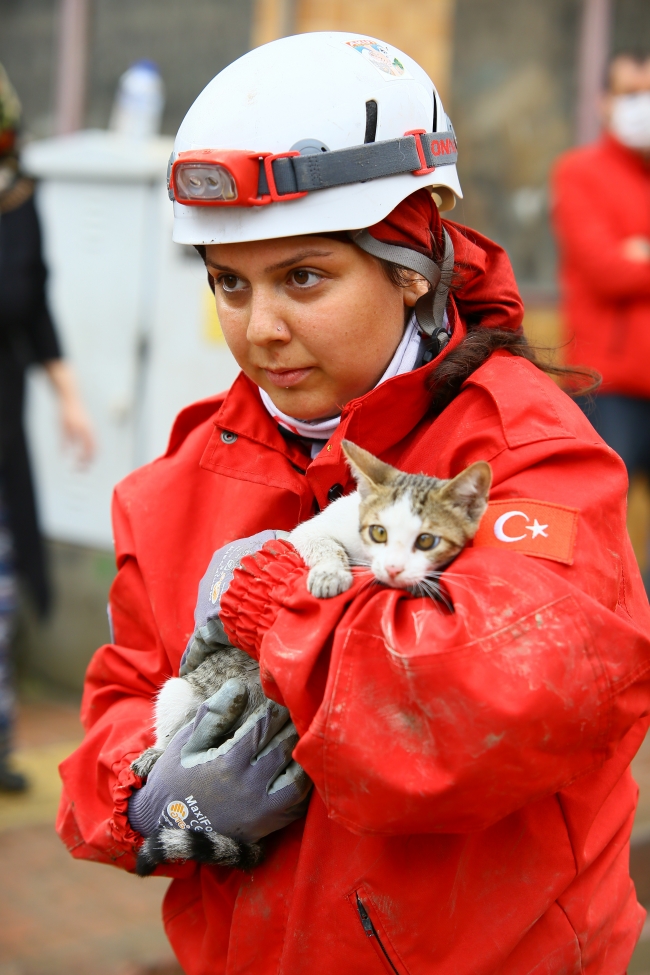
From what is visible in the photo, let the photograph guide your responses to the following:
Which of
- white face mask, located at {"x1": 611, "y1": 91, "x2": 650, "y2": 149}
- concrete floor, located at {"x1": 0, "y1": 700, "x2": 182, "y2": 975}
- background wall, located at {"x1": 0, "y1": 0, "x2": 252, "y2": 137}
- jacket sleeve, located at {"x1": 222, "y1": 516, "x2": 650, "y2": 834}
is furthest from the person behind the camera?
background wall, located at {"x1": 0, "y1": 0, "x2": 252, "y2": 137}

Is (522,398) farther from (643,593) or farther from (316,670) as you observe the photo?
(316,670)

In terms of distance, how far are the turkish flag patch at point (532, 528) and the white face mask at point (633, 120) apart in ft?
14.5

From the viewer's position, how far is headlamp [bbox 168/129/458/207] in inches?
79.6

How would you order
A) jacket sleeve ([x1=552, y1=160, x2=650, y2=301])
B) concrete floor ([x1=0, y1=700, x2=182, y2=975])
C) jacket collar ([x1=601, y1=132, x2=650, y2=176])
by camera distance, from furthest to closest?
jacket collar ([x1=601, y1=132, x2=650, y2=176]) < jacket sleeve ([x1=552, y1=160, x2=650, y2=301]) < concrete floor ([x1=0, y1=700, x2=182, y2=975])

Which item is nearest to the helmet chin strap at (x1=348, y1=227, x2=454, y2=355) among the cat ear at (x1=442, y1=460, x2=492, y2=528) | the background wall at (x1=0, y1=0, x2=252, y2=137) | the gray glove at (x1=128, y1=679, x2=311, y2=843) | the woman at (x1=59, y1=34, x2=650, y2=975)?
the woman at (x1=59, y1=34, x2=650, y2=975)

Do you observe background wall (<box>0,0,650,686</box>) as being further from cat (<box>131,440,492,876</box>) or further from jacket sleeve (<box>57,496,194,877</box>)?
cat (<box>131,440,492,876</box>)

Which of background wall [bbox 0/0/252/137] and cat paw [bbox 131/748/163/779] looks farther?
background wall [bbox 0/0/252/137]

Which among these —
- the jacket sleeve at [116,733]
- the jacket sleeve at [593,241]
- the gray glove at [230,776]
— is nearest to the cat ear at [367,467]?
the gray glove at [230,776]

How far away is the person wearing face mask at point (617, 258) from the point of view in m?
5.47

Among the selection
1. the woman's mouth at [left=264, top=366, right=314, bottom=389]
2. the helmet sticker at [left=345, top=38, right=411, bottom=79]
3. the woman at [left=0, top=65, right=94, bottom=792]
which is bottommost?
the woman at [left=0, top=65, right=94, bottom=792]

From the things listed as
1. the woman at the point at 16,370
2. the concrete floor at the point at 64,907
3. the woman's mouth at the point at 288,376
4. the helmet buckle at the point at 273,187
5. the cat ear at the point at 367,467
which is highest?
the helmet buckle at the point at 273,187

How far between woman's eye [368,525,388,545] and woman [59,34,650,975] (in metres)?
0.12

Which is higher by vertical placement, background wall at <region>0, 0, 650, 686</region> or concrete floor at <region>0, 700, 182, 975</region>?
background wall at <region>0, 0, 650, 686</region>

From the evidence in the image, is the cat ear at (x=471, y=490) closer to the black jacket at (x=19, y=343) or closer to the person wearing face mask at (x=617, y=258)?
the person wearing face mask at (x=617, y=258)
